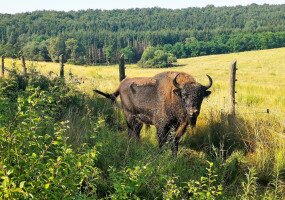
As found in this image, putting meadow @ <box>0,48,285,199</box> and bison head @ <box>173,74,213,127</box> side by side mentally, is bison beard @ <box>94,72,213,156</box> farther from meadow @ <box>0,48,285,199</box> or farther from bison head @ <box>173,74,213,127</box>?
meadow @ <box>0,48,285,199</box>

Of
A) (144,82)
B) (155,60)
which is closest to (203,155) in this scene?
(144,82)

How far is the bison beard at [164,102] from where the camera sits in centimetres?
747

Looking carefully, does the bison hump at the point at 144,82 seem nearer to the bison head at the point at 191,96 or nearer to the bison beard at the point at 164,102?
the bison beard at the point at 164,102

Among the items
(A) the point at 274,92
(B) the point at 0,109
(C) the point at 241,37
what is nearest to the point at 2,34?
(C) the point at 241,37

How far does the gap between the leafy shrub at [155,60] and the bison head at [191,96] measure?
248ft

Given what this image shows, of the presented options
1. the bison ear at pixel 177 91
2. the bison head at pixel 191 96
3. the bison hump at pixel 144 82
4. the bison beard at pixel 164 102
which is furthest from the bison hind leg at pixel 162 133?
the bison hump at pixel 144 82

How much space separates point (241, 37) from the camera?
4796 inches

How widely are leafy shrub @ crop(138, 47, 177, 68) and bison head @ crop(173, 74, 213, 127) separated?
7570cm

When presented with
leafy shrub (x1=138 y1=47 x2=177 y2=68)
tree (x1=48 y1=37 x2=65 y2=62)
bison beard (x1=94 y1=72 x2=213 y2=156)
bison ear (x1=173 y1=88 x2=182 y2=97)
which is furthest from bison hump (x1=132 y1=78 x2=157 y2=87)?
leafy shrub (x1=138 y1=47 x2=177 y2=68)

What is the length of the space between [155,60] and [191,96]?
268 feet

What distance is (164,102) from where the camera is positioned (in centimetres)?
→ 793

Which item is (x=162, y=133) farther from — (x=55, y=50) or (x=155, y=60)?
(x=155, y=60)

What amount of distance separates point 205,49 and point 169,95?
11697 centimetres

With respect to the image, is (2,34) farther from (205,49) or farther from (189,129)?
(189,129)
